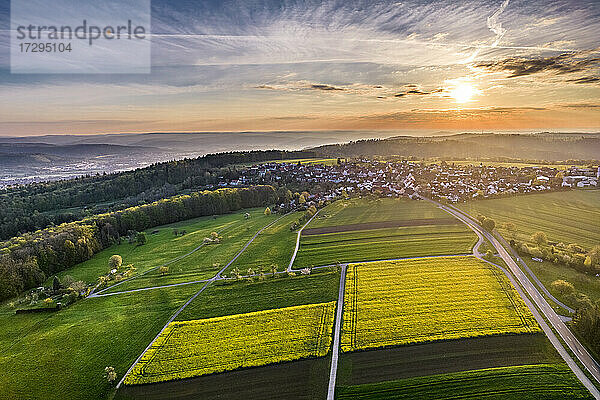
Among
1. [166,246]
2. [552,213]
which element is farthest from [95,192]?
[552,213]

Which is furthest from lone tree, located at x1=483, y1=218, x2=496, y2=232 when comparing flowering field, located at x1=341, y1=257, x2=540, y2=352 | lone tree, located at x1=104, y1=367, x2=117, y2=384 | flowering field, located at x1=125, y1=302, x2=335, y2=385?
lone tree, located at x1=104, y1=367, x2=117, y2=384

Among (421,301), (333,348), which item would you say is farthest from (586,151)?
(333,348)

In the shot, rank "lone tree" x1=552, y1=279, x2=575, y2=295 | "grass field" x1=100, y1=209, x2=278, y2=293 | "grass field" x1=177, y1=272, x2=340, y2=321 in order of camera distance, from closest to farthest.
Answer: "lone tree" x1=552, y1=279, x2=575, y2=295
"grass field" x1=177, y1=272, x2=340, y2=321
"grass field" x1=100, y1=209, x2=278, y2=293

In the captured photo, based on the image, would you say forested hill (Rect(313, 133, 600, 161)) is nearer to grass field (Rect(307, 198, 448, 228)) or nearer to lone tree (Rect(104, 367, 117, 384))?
grass field (Rect(307, 198, 448, 228))

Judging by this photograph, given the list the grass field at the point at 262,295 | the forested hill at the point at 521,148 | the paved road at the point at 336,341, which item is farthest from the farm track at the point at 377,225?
the forested hill at the point at 521,148

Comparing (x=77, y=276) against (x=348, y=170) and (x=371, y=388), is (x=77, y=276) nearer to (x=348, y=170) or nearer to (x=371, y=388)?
(x=371, y=388)

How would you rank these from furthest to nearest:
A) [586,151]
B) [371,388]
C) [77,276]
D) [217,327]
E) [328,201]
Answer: [586,151] → [328,201] → [77,276] → [217,327] → [371,388]
